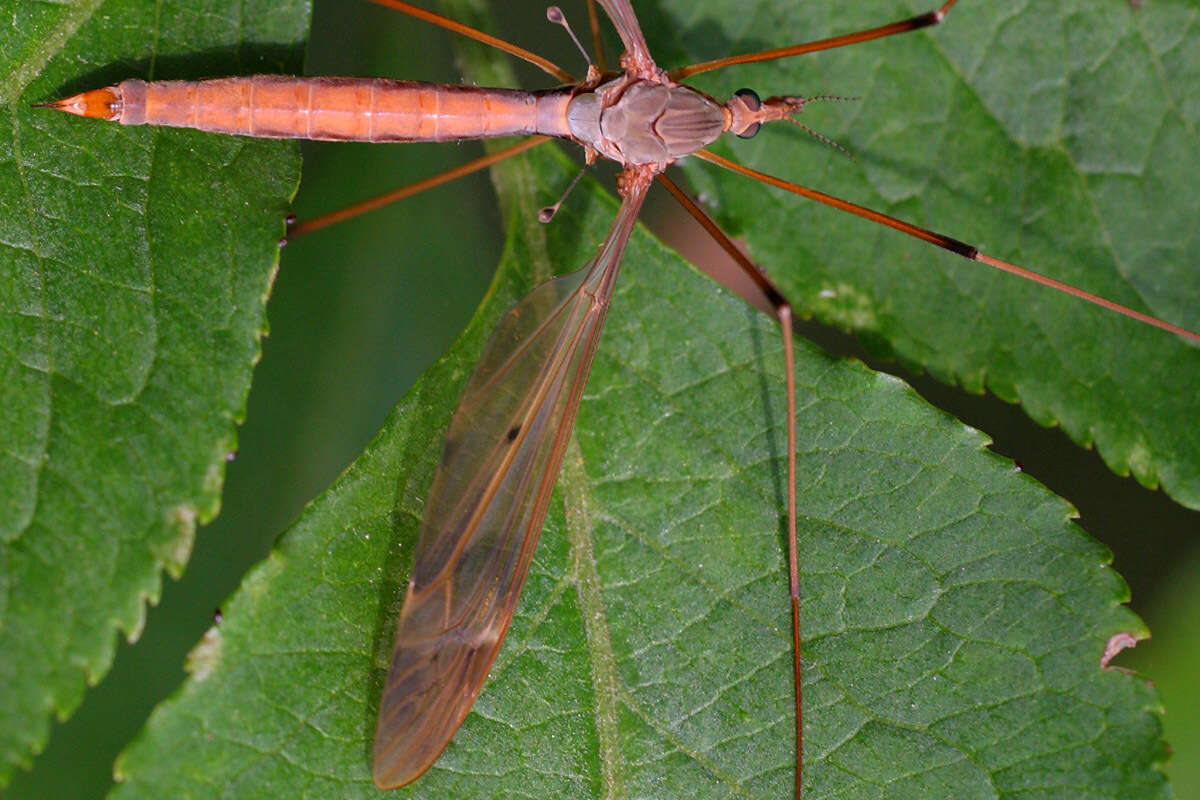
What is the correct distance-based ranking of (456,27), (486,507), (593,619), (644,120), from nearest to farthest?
(593,619), (486,507), (456,27), (644,120)

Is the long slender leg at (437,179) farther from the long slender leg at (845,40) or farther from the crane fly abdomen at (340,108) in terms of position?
the long slender leg at (845,40)

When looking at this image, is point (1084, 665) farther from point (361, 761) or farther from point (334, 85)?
point (334, 85)

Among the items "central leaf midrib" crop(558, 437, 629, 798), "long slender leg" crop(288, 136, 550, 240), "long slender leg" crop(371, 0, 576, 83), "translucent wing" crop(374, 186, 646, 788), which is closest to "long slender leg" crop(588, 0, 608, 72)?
"long slender leg" crop(371, 0, 576, 83)

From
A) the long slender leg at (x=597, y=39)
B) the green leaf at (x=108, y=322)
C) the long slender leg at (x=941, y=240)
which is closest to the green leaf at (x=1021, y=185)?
the long slender leg at (x=941, y=240)

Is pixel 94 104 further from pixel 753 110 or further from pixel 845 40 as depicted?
pixel 845 40

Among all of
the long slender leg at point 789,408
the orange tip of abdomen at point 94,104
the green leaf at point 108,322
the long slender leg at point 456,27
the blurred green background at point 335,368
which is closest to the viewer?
the green leaf at point 108,322

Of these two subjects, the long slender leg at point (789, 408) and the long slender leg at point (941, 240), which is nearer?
the long slender leg at point (789, 408)

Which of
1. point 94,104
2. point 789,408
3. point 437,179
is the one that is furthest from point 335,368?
point 789,408
